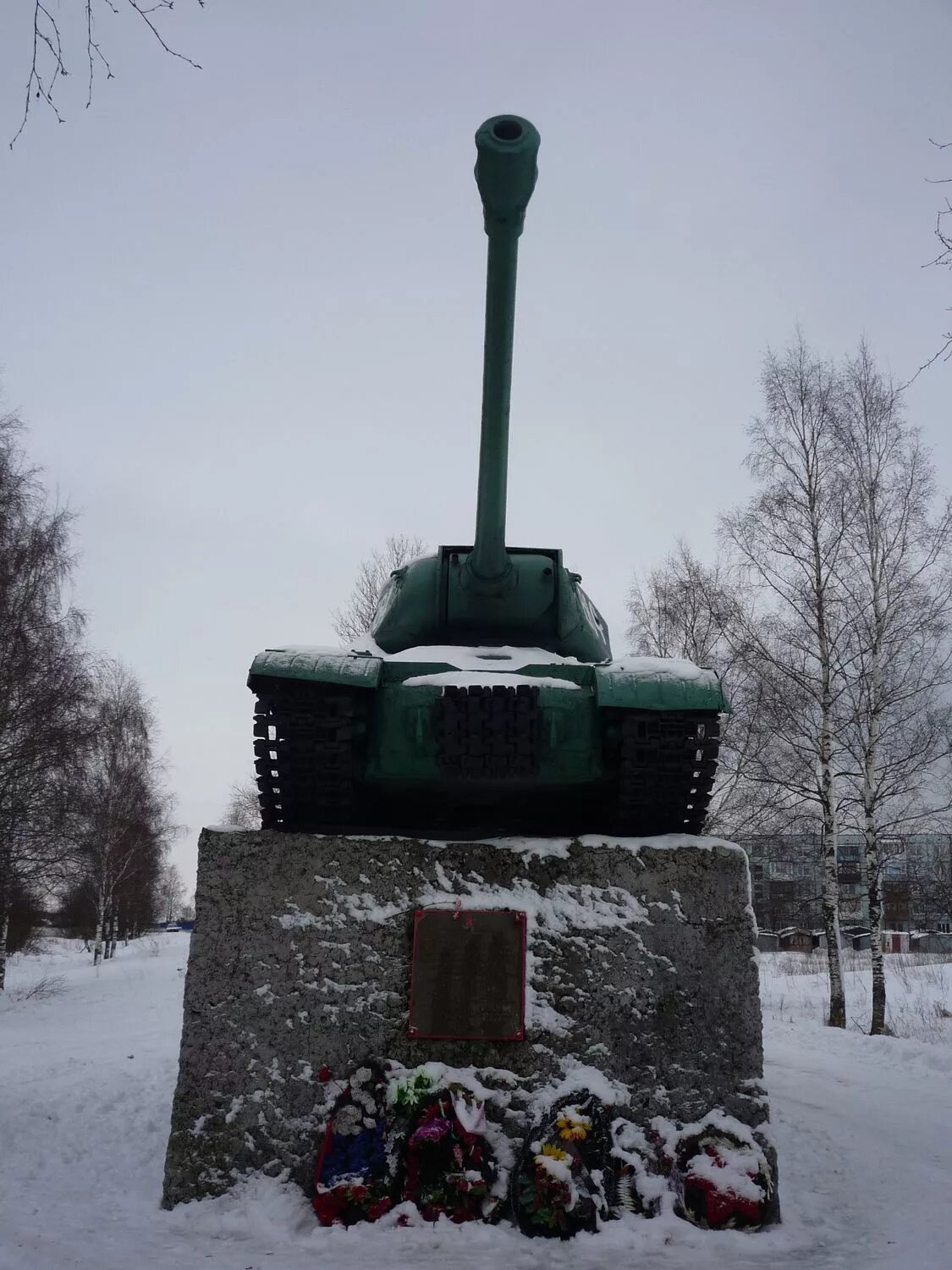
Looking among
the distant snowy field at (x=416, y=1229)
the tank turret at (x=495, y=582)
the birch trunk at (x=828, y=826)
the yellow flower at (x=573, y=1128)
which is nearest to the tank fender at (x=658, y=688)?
the tank turret at (x=495, y=582)

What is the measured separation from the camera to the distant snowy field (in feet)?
11.8

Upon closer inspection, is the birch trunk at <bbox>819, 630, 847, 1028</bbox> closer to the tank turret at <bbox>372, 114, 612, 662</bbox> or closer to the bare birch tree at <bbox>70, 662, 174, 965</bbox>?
the tank turret at <bbox>372, 114, 612, 662</bbox>

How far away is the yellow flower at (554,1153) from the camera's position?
13.0ft

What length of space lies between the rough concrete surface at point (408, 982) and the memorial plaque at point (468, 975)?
54mm

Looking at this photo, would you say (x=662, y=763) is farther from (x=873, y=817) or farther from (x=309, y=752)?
(x=873, y=817)

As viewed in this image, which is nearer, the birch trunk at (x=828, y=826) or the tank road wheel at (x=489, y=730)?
the tank road wheel at (x=489, y=730)

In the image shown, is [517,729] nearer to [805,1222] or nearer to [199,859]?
[199,859]

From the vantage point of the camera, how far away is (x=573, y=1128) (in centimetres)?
407

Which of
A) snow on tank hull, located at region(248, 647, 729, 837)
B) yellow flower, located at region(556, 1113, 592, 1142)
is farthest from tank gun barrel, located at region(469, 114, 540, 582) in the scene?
yellow flower, located at region(556, 1113, 592, 1142)

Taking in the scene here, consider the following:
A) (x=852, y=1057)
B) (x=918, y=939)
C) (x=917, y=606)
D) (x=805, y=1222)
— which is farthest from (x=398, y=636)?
(x=918, y=939)

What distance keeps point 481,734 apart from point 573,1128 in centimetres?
168

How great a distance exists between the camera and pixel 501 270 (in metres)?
4.41

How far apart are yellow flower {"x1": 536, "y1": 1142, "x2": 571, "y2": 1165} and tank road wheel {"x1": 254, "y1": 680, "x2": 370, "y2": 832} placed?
5.61 ft

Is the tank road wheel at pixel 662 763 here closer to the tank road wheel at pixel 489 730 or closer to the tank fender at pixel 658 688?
the tank fender at pixel 658 688
